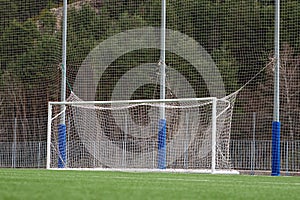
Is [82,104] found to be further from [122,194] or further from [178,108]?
[122,194]

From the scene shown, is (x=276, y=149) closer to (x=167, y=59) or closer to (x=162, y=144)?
(x=162, y=144)

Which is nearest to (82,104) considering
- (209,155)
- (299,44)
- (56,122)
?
(56,122)

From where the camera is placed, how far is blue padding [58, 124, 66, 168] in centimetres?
1362

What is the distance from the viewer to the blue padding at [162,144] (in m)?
13.3

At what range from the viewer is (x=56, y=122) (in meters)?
14.4

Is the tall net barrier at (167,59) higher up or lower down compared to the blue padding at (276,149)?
higher up

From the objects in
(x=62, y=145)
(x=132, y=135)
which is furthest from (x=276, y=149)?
(x=62, y=145)

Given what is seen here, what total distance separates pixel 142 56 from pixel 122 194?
13.3 m

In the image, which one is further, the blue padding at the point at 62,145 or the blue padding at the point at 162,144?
the blue padding at the point at 62,145

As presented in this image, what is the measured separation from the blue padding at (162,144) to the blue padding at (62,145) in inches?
78.4

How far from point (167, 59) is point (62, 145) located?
12.1 feet

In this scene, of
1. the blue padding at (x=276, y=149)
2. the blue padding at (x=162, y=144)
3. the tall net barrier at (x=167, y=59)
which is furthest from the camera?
the tall net barrier at (x=167, y=59)

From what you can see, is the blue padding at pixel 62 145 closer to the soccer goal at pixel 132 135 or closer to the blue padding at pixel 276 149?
the soccer goal at pixel 132 135

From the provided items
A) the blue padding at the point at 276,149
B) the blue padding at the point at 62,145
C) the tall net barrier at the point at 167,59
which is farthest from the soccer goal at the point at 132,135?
the tall net barrier at the point at 167,59
